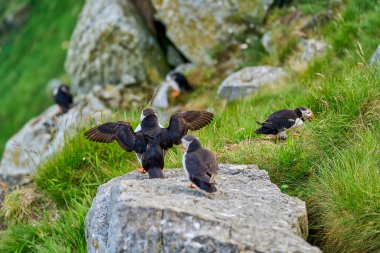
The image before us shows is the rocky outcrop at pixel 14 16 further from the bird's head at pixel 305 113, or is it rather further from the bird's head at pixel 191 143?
the bird's head at pixel 191 143

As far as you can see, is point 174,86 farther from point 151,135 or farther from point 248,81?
point 151,135

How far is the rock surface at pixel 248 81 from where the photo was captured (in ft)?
38.6

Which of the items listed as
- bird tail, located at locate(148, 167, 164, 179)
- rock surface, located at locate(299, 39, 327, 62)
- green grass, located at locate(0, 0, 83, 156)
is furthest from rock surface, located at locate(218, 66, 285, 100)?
green grass, located at locate(0, 0, 83, 156)

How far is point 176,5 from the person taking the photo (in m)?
15.0

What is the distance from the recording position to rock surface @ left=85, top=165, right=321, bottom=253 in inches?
172

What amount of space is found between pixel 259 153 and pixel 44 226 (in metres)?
2.63

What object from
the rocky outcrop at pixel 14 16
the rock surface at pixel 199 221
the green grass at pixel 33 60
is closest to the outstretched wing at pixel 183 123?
the rock surface at pixel 199 221

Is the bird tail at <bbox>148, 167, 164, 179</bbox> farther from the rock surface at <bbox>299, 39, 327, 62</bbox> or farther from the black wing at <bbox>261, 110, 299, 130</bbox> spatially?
the rock surface at <bbox>299, 39, 327, 62</bbox>

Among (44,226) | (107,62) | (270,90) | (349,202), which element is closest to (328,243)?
(349,202)

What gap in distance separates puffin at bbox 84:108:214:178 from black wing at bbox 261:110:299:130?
722 mm

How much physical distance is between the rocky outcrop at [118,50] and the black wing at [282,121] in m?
8.76

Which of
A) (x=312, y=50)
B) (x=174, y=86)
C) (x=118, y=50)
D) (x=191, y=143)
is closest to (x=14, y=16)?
(x=118, y=50)

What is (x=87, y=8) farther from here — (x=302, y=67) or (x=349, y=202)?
(x=349, y=202)

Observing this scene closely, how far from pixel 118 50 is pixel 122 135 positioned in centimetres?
955
